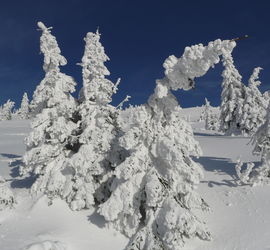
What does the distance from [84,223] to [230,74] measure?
3395 cm

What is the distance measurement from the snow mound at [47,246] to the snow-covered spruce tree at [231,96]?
3454 centimetres

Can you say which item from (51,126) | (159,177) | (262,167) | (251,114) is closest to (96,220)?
(159,177)

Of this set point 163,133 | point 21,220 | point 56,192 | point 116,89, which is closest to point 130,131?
point 163,133

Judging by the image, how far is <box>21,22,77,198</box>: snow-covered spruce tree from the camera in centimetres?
1802

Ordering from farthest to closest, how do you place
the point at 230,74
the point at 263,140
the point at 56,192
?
the point at 230,74 → the point at 263,140 → the point at 56,192

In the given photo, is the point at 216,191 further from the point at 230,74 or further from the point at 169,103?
the point at 230,74

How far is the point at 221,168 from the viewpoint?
24.1 m

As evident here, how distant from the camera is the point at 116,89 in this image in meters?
19.6

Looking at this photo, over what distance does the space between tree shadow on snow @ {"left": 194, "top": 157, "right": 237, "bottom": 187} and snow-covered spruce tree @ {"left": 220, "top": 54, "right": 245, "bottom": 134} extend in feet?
59.6

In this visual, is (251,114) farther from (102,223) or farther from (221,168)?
(102,223)

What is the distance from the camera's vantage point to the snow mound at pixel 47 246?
525 inches

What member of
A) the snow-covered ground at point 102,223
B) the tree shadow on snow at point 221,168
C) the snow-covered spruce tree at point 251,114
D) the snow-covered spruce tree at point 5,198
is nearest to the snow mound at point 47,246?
the snow-covered ground at point 102,223

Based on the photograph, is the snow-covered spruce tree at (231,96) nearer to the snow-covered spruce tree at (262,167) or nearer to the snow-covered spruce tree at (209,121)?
the snow-covered spruce tree at (262,167)

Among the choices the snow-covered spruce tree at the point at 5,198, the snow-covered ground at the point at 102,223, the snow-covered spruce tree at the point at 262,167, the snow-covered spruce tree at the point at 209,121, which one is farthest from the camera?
the snow-covered spruce tree at the point at 209,121
